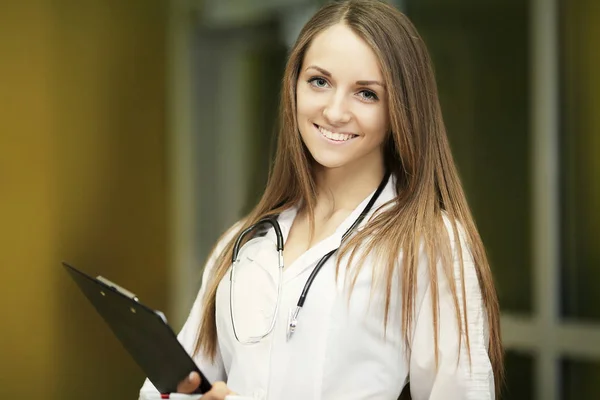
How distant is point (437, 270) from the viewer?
4.95 feet

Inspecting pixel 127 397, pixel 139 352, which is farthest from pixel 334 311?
pixel 127 397

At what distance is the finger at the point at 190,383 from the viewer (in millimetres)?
1448

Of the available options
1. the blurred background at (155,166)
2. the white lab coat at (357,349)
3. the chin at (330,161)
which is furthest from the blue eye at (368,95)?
the blurred background at (155,166)

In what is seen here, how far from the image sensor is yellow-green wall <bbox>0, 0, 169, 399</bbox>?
3490 millimetres

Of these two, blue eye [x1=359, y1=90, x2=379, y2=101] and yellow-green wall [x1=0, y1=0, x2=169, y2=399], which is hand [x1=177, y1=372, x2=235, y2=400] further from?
yellow-green wall [x1=0, y1=0, x2=169, y2=399]

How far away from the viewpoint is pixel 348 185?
66.4 inches

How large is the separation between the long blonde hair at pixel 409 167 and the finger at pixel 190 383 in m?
0.35

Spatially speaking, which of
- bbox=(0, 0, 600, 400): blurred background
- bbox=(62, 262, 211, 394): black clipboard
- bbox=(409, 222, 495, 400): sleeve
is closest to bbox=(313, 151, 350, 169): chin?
bbox=(409, 222, 495, 400): sleeve

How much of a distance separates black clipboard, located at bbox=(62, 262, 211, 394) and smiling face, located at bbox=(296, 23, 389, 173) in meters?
0.45

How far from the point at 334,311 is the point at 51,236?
2.43 metres

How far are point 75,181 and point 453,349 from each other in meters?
2.69

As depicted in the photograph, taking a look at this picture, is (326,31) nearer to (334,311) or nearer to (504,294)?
(334,311)

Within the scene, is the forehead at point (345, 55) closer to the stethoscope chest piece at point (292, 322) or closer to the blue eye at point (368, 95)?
the blue eye at point (368, 95)

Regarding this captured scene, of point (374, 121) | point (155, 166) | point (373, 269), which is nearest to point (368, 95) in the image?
point (374, 121)
